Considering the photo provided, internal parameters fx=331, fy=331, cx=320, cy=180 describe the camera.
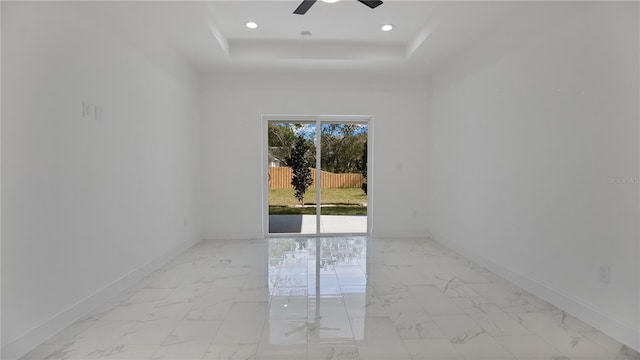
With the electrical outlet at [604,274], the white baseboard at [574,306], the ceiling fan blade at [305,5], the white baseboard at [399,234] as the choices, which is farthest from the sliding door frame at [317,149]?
the electrical outlet at [604,274]

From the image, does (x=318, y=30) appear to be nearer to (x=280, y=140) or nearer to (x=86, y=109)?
(x=280, y=140)

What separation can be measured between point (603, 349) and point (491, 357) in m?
0.78

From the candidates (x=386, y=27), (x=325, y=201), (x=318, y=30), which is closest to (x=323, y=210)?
(x=325, y=201)

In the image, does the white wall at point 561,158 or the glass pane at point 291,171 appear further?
the glass pane at point 291,171

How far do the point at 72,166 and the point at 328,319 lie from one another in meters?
2.27

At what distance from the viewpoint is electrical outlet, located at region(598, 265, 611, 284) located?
2.36 meters

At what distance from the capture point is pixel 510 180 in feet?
11.3

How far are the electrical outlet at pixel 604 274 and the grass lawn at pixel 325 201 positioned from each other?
368 centimetres

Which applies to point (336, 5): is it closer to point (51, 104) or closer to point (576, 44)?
point (576, 44)

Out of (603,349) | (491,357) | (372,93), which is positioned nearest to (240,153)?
(372,93)

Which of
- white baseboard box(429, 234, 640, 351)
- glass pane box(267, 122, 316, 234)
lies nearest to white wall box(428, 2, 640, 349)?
white baseboard box(429, 234, 640, 351)

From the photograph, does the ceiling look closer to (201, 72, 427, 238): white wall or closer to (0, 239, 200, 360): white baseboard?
(201, 72, 427, 238): white wall

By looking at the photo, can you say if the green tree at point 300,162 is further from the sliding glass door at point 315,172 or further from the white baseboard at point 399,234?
the white baseboard at point 399,234

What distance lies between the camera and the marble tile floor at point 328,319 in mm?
2102
